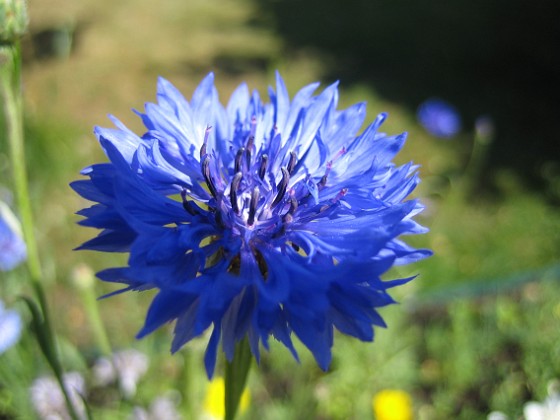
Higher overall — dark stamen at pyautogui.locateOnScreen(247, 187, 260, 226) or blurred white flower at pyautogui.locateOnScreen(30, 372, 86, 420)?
dark stamen at pyautogui.locateOnScreen(247, 187, 260, 226)

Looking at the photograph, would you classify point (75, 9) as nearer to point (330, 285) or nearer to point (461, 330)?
point (461, 330)

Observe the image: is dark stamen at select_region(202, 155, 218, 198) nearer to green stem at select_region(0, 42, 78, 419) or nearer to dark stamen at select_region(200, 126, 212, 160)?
dark stamen at select_region(200, 126, 212, 160)

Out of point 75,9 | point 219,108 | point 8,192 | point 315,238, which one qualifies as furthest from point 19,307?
point 75,9

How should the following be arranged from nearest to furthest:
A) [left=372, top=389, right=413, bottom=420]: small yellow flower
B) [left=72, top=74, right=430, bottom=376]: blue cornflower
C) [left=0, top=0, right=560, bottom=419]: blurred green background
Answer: [left=72, top=74, right=430, bottom=376]: blue cornflower < [left=372, top=389, right=413, bottom=420]: small yellow flower < [left=0, top=0, right=560, bottom=419]: blurred green background

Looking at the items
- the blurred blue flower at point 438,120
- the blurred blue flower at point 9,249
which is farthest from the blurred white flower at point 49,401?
the blurred blue flower at point 438,120

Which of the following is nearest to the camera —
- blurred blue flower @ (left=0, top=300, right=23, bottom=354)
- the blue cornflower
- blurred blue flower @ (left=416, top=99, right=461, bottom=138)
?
the blue cornflower

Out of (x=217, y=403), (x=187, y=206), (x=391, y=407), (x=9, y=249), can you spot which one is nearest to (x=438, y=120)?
(x=391, y=407)

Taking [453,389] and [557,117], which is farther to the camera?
[557,117]

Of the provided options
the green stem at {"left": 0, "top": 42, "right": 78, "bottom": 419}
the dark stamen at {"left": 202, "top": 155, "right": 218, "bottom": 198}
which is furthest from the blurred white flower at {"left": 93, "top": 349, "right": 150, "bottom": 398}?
the dark stamen at {"left": 202, "top": 155, "right": 218, "bottom": 198}
